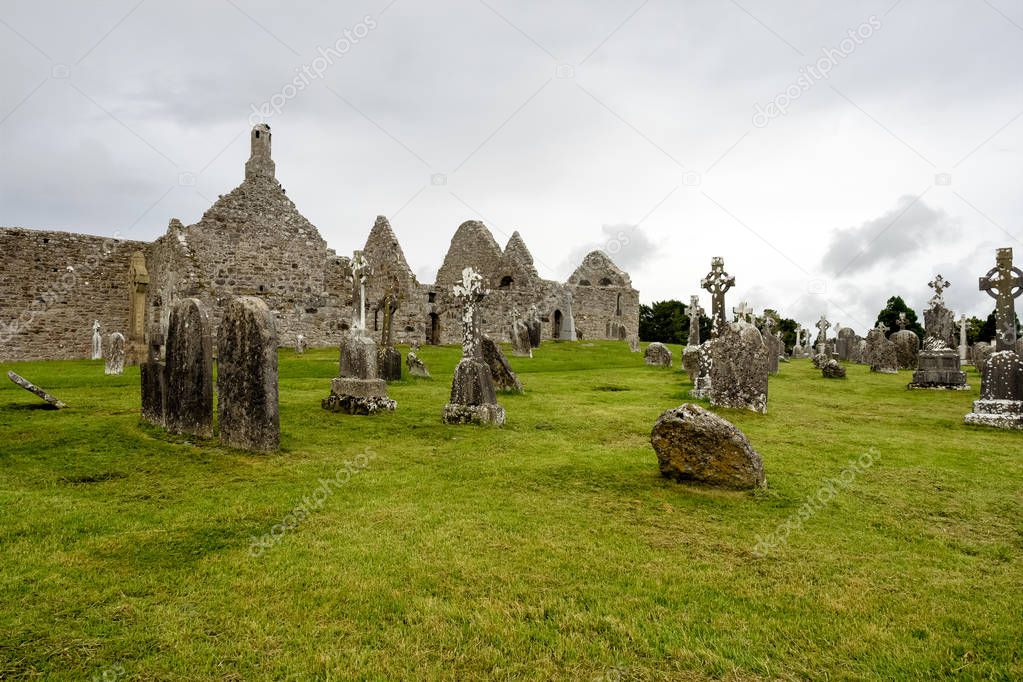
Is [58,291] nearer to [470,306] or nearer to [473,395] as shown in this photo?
[470,306]

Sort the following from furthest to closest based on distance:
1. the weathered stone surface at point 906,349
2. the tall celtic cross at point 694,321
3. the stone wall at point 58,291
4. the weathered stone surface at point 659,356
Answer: the weathered stone surface at point 906,349
the stone wall at point 58,291
the weathered stone surface at point 659,356
the tall celtic cross at point 694,321

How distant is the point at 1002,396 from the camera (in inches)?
391

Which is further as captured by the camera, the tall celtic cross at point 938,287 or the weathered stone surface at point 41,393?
the tall celtic cross at point 938,287

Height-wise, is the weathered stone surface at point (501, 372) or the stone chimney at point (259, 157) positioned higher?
the stone chimney at point (259, 157)

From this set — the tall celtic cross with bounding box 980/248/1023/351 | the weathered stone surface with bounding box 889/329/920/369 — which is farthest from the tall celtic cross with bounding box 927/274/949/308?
the tall celtic cross with bounding box 980/248/1023/351

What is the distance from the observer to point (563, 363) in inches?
837

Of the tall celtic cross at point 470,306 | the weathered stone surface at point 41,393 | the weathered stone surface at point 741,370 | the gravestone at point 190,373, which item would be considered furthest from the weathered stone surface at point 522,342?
the gravestone at point 190,373

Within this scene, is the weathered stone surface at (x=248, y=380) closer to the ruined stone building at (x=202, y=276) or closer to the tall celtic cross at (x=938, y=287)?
the ruined stone building at (x=202, y=276)

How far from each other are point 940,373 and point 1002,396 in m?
5.87

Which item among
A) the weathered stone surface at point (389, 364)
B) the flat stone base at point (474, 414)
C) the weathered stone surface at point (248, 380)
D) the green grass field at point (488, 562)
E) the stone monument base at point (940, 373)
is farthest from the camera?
the stone monument base at point (940, 373)

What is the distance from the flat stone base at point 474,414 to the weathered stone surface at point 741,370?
4.44 metres

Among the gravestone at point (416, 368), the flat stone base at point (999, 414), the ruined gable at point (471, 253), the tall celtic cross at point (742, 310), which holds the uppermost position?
the ruined gable at point (471, 253)

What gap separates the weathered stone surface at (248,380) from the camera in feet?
22.4

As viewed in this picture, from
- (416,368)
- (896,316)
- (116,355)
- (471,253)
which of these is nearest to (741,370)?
(416,368)
